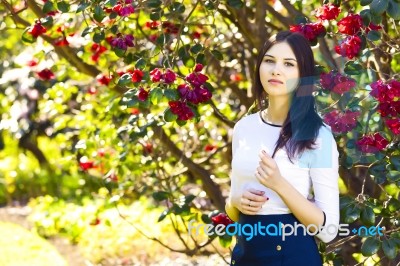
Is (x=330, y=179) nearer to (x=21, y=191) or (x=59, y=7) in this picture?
(x=59, y=7)

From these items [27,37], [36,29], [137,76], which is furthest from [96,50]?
[137,76]

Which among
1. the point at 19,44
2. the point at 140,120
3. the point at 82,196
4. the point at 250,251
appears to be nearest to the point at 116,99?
the point at 140,120

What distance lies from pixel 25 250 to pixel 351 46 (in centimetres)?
360

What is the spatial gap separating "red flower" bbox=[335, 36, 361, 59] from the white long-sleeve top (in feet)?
1.75

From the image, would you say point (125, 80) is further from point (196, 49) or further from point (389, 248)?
point (389, 248)

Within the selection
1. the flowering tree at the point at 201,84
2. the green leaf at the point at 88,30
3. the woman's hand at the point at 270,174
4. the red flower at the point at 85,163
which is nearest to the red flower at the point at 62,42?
the flowering tree at the point at 201,84

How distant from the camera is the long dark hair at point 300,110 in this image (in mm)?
2357

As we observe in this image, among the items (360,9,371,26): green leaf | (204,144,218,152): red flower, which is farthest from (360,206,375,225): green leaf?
(204,144,218,152): red flower

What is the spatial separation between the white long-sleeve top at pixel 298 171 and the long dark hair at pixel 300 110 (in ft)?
0.07

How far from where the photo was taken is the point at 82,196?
7.70m

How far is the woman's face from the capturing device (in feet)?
7.99

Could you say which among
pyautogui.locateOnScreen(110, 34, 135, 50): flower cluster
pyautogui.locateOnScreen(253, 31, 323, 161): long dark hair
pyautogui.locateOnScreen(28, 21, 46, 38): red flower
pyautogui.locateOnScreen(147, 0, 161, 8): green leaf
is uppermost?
pyautogui.locateOnScreen(28, 21, 46, 38): red flower

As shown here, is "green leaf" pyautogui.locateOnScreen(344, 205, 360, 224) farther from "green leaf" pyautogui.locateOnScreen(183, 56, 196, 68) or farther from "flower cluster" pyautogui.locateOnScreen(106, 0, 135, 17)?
"flower cluster" pyautogui.locateOnScreen(106, 0, 135, 17)

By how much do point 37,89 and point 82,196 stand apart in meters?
1.13
